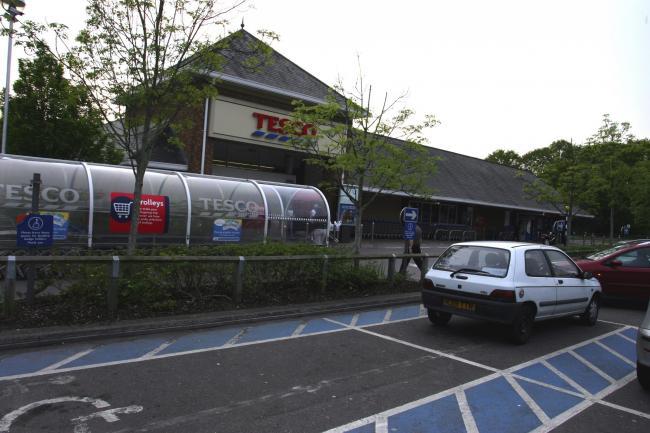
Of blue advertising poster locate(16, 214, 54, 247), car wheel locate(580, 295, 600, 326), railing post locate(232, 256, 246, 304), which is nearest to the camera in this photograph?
blue advertising poster locate(16, 214, 54, 247)

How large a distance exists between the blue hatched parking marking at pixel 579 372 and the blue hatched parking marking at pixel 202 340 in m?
4.46

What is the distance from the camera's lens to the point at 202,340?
6.66 m

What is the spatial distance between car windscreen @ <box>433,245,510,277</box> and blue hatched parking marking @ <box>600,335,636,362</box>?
6.96 ft

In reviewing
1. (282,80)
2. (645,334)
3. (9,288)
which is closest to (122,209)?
(9,288)

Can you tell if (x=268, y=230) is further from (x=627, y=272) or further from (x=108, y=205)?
(x=627, y=272)

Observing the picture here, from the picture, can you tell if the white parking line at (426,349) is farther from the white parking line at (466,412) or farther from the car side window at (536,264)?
the car side window at (536,264)

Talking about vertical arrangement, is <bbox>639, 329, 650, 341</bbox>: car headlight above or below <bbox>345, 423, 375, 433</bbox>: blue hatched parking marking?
above

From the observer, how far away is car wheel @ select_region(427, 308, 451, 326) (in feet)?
27.3

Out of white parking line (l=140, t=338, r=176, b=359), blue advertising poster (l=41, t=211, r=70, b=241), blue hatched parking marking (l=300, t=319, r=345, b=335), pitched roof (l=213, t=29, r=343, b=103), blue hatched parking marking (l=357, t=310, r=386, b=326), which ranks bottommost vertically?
white parking line (l=140, t=338, r=176, b=359)

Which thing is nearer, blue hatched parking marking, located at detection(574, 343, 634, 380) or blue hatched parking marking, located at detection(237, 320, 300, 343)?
blue hatched parking marking, located at detection(574, 343, 634, 380)

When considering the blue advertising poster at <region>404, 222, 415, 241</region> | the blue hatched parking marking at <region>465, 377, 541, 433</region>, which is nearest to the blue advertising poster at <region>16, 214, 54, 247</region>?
the blue hatched parking marking at <region>465, 377, 541, 433</region>

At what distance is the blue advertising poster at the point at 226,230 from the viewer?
1433cm

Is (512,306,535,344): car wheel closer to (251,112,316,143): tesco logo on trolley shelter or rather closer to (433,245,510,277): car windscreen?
(433,245,510,277): car windscreen

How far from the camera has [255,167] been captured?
25.5 m
